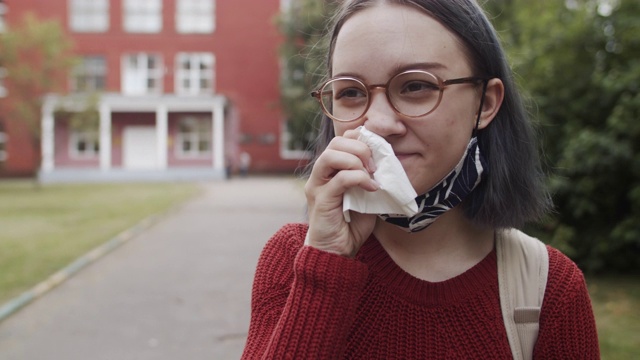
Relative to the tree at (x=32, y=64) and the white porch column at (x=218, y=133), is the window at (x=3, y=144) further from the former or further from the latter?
the white porch column at (x=218, y=133)

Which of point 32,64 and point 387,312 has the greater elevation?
point 32,64

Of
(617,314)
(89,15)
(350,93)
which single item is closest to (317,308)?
(350,93)

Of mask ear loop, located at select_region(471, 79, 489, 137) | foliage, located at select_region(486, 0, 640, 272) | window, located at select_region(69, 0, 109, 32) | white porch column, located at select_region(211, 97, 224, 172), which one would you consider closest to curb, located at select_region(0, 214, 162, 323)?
mask ear loop, located at select_region(471, 79, 489, 137)

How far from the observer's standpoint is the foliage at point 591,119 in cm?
671

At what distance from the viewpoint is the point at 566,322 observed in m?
1.39

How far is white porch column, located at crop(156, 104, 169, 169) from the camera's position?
35.8 m

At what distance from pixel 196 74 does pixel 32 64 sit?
13611 mm

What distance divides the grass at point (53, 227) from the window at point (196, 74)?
698 inches

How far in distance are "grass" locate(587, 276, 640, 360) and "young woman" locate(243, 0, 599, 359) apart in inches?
142

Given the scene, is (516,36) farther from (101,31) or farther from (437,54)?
(101,31)

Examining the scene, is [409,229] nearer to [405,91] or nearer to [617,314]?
[405,91]

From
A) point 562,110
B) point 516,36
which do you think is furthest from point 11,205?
point 562,110

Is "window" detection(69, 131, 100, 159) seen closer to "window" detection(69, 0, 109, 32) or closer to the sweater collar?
"window" detection(69, 0, 109, 32)

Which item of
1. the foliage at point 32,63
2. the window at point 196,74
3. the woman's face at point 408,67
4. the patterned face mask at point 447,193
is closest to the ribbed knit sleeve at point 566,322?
the patterned face mask at point 447,193
